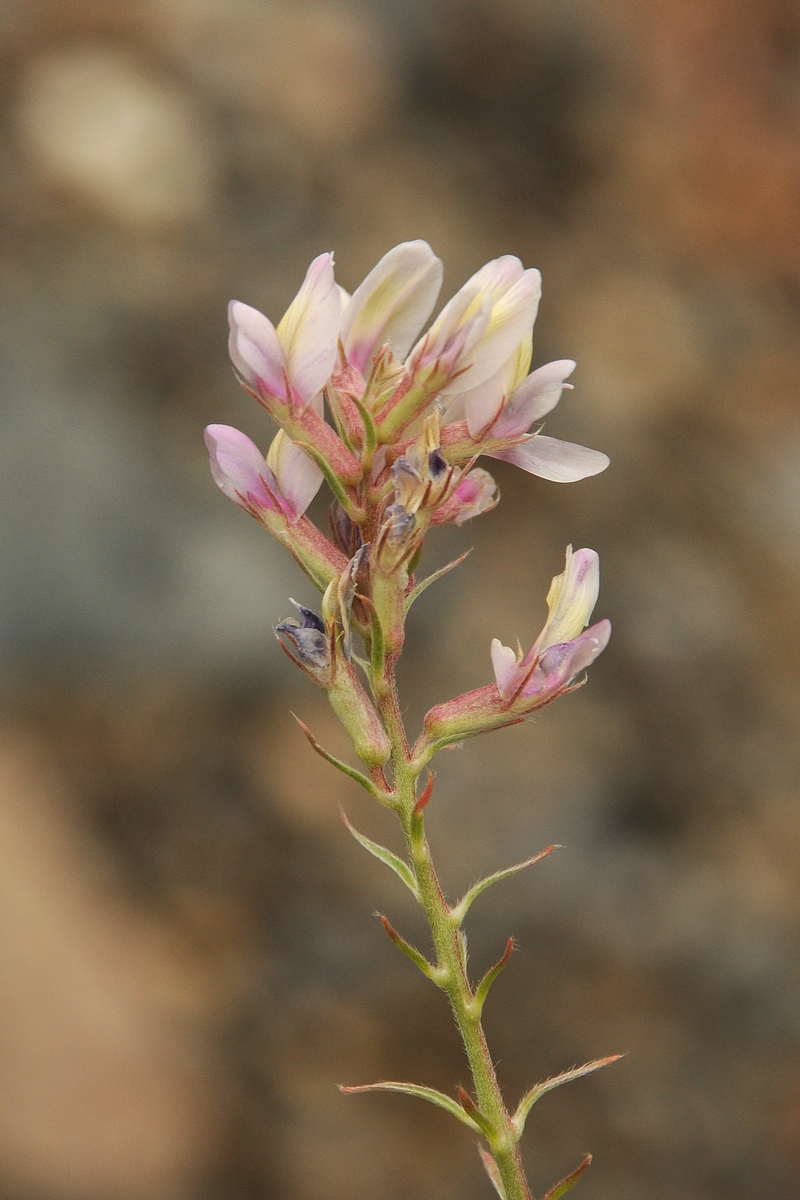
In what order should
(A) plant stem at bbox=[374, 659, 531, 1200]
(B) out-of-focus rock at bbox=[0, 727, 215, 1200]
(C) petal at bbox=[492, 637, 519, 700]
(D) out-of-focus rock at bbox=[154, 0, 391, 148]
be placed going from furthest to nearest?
(D) out-of-focus rock at bbox=[154, 0, 391, 148] → (B) out-of-focus rock at bbox=[0, 727, 215, 1200] → (C) petal at bbox=[492, 637, 519, 700] → (A) plant stem at bbox=[374, 659, 531, 1200]

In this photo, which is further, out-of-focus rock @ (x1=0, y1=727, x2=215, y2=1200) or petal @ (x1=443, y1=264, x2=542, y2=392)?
out-of-focus rock @ (x1=0, y1=727, x2=215, y2=1200)

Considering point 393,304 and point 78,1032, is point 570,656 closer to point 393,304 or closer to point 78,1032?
point 393,304

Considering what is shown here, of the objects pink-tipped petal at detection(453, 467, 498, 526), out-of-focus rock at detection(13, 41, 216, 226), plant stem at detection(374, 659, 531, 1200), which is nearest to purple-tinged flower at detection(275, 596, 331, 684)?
plant stem at detection(374, 659, 531, 1200)

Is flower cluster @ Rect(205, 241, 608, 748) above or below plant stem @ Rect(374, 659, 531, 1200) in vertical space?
above

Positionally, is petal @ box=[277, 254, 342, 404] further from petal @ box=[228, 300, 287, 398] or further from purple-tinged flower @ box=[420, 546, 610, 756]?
purple-tinged flower @ box=[420, 546, 610, 756]

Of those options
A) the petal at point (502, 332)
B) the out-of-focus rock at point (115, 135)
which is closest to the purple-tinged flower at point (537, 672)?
the petal at point (502, 332)

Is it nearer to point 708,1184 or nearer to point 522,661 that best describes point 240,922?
point 708,1184
